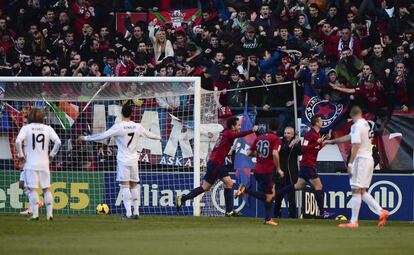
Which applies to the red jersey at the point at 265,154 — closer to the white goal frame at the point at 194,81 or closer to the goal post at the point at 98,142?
the white goal frame at the point at 194,81

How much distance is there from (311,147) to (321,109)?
212 cm

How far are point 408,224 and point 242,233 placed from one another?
538 centimetres

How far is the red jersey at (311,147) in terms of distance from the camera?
84.8 ft

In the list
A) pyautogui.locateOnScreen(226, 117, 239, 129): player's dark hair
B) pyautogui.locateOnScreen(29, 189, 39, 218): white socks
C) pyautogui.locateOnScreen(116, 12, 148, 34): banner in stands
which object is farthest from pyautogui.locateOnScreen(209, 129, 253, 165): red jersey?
pyautogui.locateOnScreen(116, 12, 148, 34): banner in stands

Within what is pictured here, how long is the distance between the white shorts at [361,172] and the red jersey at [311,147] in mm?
3853

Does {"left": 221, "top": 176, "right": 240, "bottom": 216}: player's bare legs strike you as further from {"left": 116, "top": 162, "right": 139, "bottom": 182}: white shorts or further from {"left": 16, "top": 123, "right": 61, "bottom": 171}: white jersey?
{"left": 16, "top": 123, "right": 61, "bottom": 171}: white jersey

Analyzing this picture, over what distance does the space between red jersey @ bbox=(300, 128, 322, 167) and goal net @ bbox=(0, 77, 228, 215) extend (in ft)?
8.79

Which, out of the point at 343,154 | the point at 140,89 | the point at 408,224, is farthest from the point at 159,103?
the point at 408,224

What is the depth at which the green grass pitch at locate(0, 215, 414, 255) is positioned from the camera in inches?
683

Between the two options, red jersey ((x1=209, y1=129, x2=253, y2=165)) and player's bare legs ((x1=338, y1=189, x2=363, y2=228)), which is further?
red jersey ((x1=209, y1=129, x2=253, y2=165))

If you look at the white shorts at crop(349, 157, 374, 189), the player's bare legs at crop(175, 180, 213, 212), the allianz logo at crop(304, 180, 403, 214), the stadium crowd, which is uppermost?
the stadium crowd

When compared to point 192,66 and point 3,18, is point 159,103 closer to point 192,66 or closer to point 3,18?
→ point 192,66

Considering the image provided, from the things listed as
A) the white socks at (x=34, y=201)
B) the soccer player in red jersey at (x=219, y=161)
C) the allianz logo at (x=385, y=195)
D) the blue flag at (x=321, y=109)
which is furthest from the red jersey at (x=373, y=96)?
the white socks at (x=34, y=201)

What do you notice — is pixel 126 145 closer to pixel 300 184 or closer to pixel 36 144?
pixel 36 144
